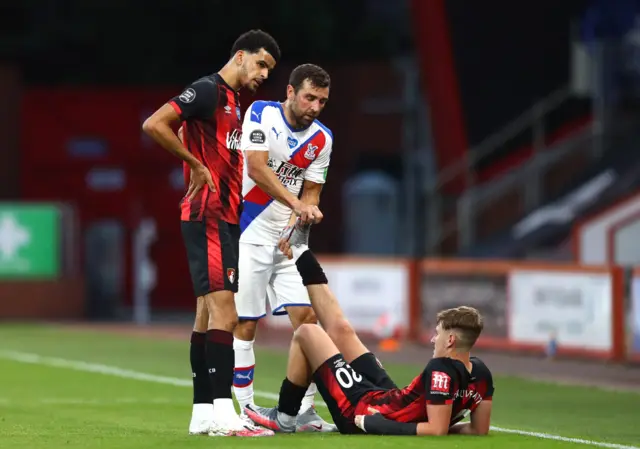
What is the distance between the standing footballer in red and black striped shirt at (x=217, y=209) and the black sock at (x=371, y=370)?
0.70 metres

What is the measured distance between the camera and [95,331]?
1081 inches

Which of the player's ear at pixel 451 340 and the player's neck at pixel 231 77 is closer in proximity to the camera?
the player's ear at pixel 451 340

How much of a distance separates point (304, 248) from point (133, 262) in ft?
89.5

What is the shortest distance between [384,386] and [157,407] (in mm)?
3343

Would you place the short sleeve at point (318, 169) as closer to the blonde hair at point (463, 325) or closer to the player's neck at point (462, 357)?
the blonde hair at point (463, 325)

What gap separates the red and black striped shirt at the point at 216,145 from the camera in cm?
1016

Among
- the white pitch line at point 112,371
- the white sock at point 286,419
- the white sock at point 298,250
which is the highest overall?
the white sock at point 298,250

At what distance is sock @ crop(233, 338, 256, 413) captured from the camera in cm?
1097

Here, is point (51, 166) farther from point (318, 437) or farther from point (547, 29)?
point (318, 437)

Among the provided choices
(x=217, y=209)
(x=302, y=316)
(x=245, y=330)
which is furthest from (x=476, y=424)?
(x=217, y=209)

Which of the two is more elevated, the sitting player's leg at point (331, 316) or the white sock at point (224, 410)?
the sitting player's leg at point (331, 316)

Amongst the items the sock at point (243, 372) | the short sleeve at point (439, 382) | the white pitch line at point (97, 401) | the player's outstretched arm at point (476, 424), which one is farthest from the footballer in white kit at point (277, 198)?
the white pitch line at point (97, 401)

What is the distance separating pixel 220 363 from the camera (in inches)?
400

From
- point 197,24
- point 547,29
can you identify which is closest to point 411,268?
point 547,29
